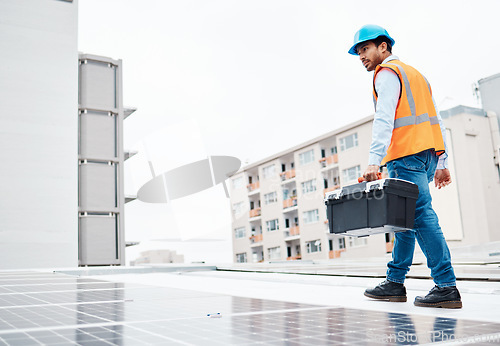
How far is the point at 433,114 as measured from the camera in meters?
3.54

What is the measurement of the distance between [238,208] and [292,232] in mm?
10117

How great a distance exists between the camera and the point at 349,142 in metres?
40.5

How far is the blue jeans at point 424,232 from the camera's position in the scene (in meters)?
3.22

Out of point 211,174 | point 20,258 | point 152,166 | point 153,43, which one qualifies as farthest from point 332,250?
point 20,258

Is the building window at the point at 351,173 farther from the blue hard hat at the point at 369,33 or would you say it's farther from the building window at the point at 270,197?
the blue hard hat at the point at 369,33

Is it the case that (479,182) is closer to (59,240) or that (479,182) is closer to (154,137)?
(154,137)

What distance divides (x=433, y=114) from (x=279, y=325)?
1860mm

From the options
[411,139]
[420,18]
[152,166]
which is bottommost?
[411,139]

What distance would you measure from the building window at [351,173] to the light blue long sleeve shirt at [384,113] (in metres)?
36.4

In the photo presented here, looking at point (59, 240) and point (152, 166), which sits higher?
point (152, 166)

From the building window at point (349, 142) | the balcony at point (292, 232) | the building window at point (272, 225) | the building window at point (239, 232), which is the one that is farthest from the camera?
the building window at point (239, 232)

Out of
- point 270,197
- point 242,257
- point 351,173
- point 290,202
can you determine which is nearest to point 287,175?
point 290,202

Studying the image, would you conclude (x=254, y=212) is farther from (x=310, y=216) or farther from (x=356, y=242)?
(x=356, y=242)

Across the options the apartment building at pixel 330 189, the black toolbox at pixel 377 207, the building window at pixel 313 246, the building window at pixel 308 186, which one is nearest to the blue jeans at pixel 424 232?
the black toolbox at pixel 377 207
